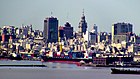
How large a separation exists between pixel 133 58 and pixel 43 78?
100731mm

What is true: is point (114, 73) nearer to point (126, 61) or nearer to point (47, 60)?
point (126, 61)

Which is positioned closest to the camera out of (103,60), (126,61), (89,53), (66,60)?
(103,60)

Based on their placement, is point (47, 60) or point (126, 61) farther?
point (47, 60)

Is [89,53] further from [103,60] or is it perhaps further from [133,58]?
[103,60]

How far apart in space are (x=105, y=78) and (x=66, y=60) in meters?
96.5

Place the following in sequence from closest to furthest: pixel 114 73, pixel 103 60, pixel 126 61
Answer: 1. pixel 114 73
2. pixel 103 60
3. pixel 126 61

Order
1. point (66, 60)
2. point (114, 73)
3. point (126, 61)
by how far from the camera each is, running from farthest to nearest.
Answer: point (66, 60) < point (126, 61) < point (114, 73)

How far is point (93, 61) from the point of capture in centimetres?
15975

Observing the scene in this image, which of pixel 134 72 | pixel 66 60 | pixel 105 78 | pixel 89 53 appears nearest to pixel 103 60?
pixel 66 60

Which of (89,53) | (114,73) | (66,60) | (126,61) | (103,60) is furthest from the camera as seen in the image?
(89,53)

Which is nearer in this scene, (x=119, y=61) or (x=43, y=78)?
(x=43, y=78)

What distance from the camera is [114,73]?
327ft

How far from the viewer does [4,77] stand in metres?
78.8

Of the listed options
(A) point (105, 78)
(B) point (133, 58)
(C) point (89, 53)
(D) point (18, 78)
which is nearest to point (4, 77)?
(D) point (18, 78)
